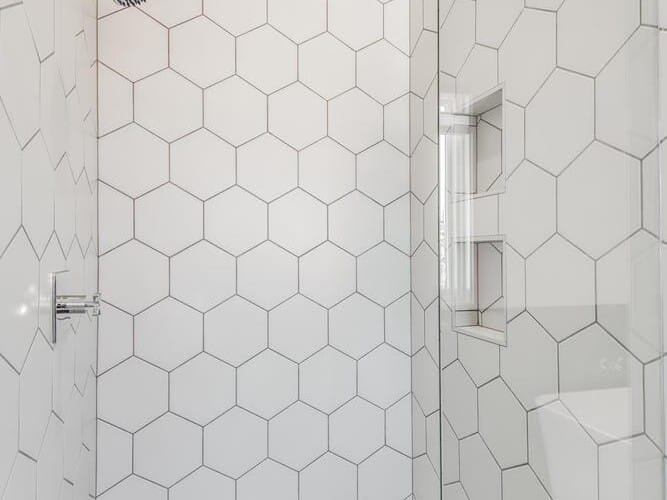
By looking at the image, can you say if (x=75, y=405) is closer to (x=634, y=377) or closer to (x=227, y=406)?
(x=227, y=406)

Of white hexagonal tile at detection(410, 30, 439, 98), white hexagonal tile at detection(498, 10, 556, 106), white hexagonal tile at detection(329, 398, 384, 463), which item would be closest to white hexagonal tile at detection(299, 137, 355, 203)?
white hexagonal tile at detection(410, 30, 439, 98)

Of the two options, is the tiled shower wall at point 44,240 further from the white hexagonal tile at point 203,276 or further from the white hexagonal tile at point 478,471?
the white hexagonal tile at point 478,471

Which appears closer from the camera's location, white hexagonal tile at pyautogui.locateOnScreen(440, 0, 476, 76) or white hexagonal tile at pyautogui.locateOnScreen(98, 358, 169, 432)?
white hexagonal tile at pyautogui.locateOnScreen(440, 0, 476, 76)

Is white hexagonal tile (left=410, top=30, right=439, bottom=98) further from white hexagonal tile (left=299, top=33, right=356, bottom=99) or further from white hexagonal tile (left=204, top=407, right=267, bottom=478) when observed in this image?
white hexagonal tile (left=204, top=407, right=267, bottom=478)

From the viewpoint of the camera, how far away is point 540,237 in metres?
0.49

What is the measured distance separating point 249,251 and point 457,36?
71 cm

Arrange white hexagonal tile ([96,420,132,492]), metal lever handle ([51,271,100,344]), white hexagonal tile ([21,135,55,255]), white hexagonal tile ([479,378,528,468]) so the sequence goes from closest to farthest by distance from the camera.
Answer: white hexagonal tile ([479,378,528,468])
white hexagonal tile ([21,135,55,255])
metal lever handle ([51,271,100,344])
white hexagonal tile ([96,420,132,492])

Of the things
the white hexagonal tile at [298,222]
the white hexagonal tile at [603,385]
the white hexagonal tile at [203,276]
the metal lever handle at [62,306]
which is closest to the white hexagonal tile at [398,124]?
the white hexagonal tile at [298,222]

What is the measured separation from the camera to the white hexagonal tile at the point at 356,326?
4.10ft

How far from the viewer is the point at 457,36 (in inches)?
25.5

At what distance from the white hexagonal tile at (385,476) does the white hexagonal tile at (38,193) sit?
0.90m

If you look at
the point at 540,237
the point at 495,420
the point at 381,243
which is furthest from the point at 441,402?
the point at 381,243

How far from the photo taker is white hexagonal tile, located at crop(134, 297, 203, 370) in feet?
3.77

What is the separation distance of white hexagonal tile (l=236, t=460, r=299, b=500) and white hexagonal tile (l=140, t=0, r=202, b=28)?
1.03 metres
